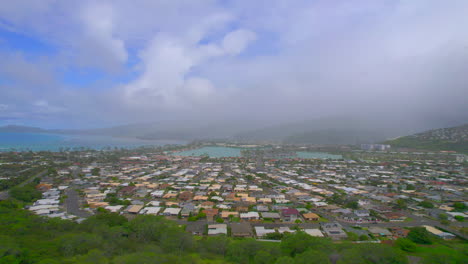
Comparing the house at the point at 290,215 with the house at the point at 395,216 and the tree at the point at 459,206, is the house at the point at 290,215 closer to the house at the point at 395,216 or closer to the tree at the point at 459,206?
the house at the point at 395,216

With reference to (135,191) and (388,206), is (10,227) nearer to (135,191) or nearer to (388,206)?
(135,191)

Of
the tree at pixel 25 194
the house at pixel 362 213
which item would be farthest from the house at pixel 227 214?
the tree at pixel 25 194

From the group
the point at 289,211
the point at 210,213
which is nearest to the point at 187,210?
the point at 210,213

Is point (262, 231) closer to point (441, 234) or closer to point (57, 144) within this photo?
point (441, 234)

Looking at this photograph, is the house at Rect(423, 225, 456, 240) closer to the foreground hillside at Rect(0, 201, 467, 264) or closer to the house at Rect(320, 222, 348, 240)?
the foreground hillside at Rect(0, 201, 467, 264)

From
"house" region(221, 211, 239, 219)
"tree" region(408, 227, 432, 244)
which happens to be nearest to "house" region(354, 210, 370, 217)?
"tree" region(408, 227, 432, 244)

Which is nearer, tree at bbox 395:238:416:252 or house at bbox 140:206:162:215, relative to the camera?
tree at bbox 395:238:416:252
